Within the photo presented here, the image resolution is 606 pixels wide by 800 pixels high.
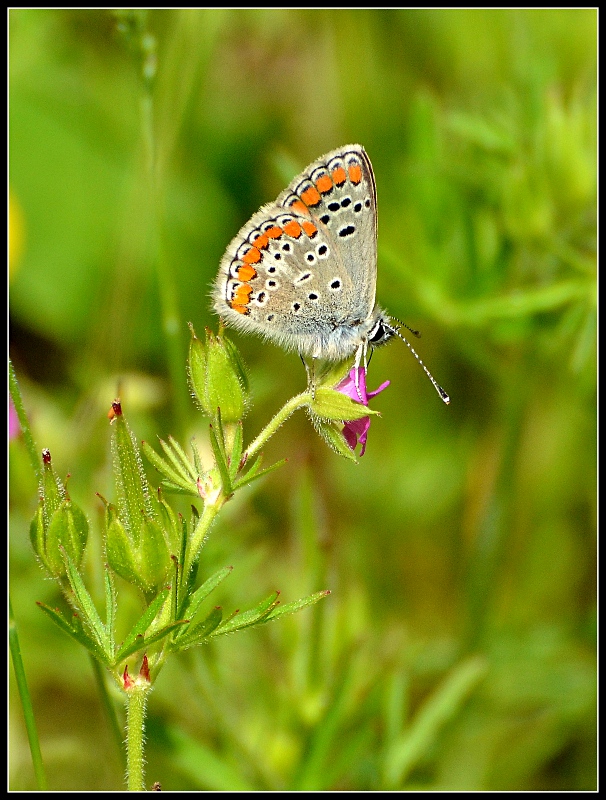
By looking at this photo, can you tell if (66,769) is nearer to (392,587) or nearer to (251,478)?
(392,587)

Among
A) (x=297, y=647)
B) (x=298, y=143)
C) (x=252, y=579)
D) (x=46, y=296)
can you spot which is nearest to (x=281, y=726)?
(x=297, y=647)

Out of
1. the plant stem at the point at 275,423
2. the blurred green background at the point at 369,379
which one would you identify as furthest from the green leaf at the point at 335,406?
the blurred green background at the point at 369,379

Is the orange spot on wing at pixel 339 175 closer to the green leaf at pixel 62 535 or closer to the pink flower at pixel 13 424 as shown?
the green leaf at pixel 62 535

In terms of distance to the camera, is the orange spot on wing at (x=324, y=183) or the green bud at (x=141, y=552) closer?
the green bud at (x=141, y=552)

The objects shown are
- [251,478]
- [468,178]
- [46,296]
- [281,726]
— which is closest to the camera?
[251,478]

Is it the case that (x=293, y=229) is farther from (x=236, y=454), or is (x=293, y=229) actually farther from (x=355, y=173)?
(x=236, y=454)

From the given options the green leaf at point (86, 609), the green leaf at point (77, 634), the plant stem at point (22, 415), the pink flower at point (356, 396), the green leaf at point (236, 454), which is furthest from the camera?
the pink flower at point (356, 396)

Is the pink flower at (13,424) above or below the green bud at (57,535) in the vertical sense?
below
